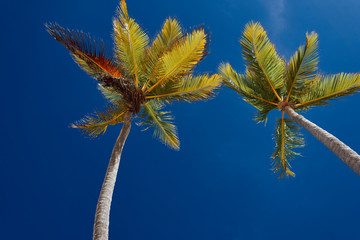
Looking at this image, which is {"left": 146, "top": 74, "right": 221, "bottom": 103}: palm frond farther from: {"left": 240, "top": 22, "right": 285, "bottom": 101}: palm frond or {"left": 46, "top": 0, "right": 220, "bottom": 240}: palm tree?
{"left": 240, "top": 22, "right": 285, "bottom": 101}: palm frond

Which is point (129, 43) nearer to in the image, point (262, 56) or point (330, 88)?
point (262, 56)

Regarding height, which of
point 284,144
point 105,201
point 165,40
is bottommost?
point 105,201

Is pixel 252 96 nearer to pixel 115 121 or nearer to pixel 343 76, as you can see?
pixel 343 76

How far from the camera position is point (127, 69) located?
935cm

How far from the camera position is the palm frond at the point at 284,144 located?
11.2m

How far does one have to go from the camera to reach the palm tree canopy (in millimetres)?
8133

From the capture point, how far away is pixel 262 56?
399 inches

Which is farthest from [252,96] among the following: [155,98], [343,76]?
[155,98]

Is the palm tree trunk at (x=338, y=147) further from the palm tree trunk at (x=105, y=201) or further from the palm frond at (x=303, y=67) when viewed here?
the palm tree trunk at (x=105, y=201)

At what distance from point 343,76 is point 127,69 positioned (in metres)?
7.27

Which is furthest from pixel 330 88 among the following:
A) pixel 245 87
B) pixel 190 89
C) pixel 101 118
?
pixel 101 118

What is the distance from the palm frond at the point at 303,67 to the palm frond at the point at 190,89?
3052 mm

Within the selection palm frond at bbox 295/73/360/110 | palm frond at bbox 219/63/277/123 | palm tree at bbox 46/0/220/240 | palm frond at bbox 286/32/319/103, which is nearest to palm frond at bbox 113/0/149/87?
palm tree at bbox 46/0/220/240

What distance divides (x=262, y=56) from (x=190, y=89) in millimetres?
3173
